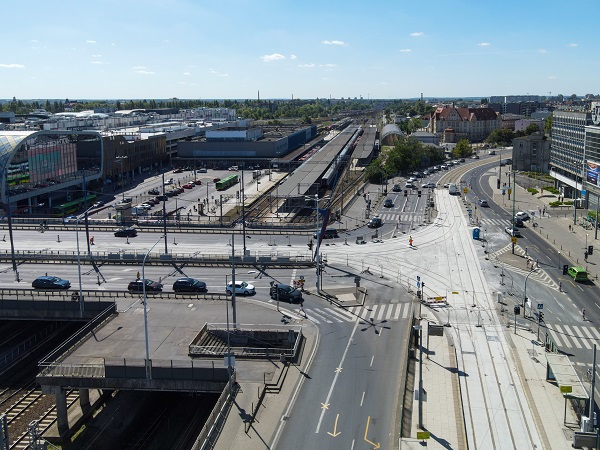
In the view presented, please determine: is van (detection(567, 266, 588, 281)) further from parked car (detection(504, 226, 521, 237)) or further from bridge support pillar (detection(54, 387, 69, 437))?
bridge support pillar (detection(54, 387, 69, 437))

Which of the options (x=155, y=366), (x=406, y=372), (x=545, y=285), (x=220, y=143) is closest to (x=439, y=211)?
(x=545, y=285)

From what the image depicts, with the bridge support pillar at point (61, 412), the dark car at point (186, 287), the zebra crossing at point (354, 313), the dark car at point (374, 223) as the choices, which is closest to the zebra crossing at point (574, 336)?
the zebra crossing at point (354, 313)

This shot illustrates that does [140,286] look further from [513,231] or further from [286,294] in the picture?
[513,231]

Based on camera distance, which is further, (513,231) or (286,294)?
(513,231)

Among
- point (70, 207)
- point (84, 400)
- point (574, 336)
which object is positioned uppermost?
point (70, 207)

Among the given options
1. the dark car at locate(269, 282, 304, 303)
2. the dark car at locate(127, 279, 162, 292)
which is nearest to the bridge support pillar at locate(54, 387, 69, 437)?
the dark car at locate(127, 279, 162, 292)

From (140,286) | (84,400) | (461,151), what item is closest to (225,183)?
(140,286)
